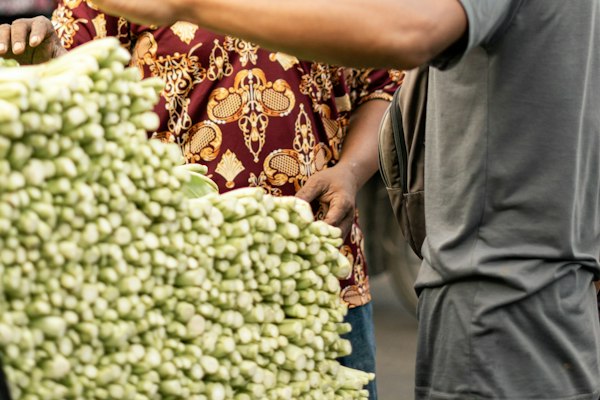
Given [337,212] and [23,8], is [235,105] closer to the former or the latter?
[337,212]

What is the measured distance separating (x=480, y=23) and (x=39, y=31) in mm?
1013

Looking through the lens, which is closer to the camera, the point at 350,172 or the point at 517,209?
the point at 517,209

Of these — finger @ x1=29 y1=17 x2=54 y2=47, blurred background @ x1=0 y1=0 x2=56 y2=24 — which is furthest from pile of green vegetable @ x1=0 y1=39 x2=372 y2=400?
blurred background @ x1=0 y1=0 x2=56 y2=24

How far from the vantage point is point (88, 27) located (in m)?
2.44

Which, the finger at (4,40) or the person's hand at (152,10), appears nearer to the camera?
the person's hand at (152,10)

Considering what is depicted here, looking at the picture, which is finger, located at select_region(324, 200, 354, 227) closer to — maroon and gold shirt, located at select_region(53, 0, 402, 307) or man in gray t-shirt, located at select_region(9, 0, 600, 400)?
maroon and gold shirt, located at select_region(53, 0, 402, 307)

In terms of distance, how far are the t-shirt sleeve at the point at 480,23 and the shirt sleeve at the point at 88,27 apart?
3.46ft

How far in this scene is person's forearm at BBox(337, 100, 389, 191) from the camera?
2461 millimetres

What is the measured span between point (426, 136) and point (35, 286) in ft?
2.88

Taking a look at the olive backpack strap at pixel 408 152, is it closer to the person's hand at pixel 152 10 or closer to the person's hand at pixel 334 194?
the person's hand at pixel 334 194

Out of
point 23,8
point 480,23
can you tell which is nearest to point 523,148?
point 480,23

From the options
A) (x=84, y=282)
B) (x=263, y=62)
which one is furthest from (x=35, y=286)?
(x=263, y=62)

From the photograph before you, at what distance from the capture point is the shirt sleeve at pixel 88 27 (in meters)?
2.41

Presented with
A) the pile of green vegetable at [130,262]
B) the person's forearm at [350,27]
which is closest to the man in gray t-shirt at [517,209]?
the person's forearm at [350,27]
